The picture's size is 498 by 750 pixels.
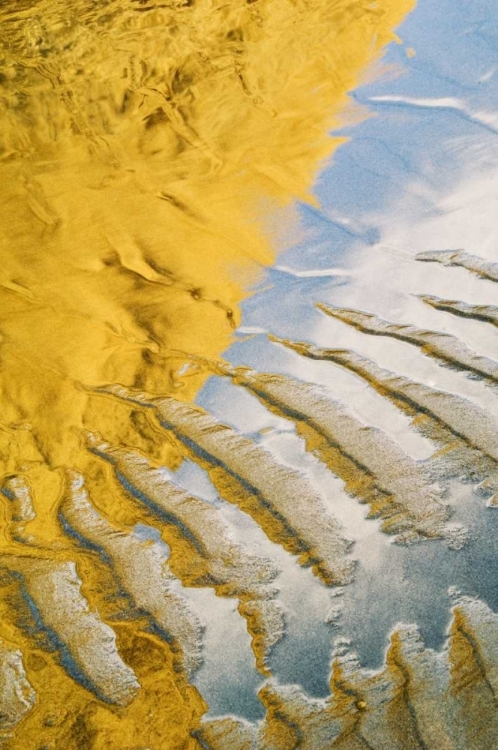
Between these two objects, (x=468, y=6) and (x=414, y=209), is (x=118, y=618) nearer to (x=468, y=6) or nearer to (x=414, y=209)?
(x=414, y=209)

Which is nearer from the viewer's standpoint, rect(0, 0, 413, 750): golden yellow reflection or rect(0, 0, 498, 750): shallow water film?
rect(0, 0, 498, 750): shallow water film

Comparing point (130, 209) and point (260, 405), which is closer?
point (260, 405)

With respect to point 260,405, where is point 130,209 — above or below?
above

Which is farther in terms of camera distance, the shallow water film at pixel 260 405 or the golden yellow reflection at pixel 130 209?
the golden yellow reflection at pixel 130 209
